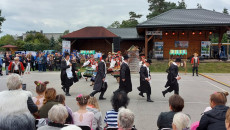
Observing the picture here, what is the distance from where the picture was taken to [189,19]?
2539 centimetres

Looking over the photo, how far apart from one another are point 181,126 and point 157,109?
4.71m

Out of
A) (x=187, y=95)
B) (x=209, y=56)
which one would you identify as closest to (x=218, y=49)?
(x=209, y=56)

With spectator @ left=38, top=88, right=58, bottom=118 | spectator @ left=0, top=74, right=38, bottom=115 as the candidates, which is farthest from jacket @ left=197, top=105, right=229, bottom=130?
spectator @ left=0, top=74, right=38, bottom=115

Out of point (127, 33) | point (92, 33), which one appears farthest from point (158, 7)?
point (92, 33)

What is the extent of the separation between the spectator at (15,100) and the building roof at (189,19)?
839 inches

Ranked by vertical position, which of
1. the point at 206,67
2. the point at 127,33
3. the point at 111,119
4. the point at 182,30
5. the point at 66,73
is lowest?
the point at 111,119

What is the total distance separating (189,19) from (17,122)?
2528 cm

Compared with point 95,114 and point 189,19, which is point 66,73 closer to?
point 95,114

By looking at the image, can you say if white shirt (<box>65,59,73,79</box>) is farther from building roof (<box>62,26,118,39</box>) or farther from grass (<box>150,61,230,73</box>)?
building roof (<box>62,26,118,39</box>)

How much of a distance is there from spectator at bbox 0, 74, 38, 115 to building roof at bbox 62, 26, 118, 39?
96.1ft

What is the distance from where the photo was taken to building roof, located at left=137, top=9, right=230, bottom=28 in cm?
2359

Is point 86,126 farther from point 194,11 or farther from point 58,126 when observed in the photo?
point 194,11

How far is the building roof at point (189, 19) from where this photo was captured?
23.6 metres

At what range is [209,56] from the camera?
87.3 feet
